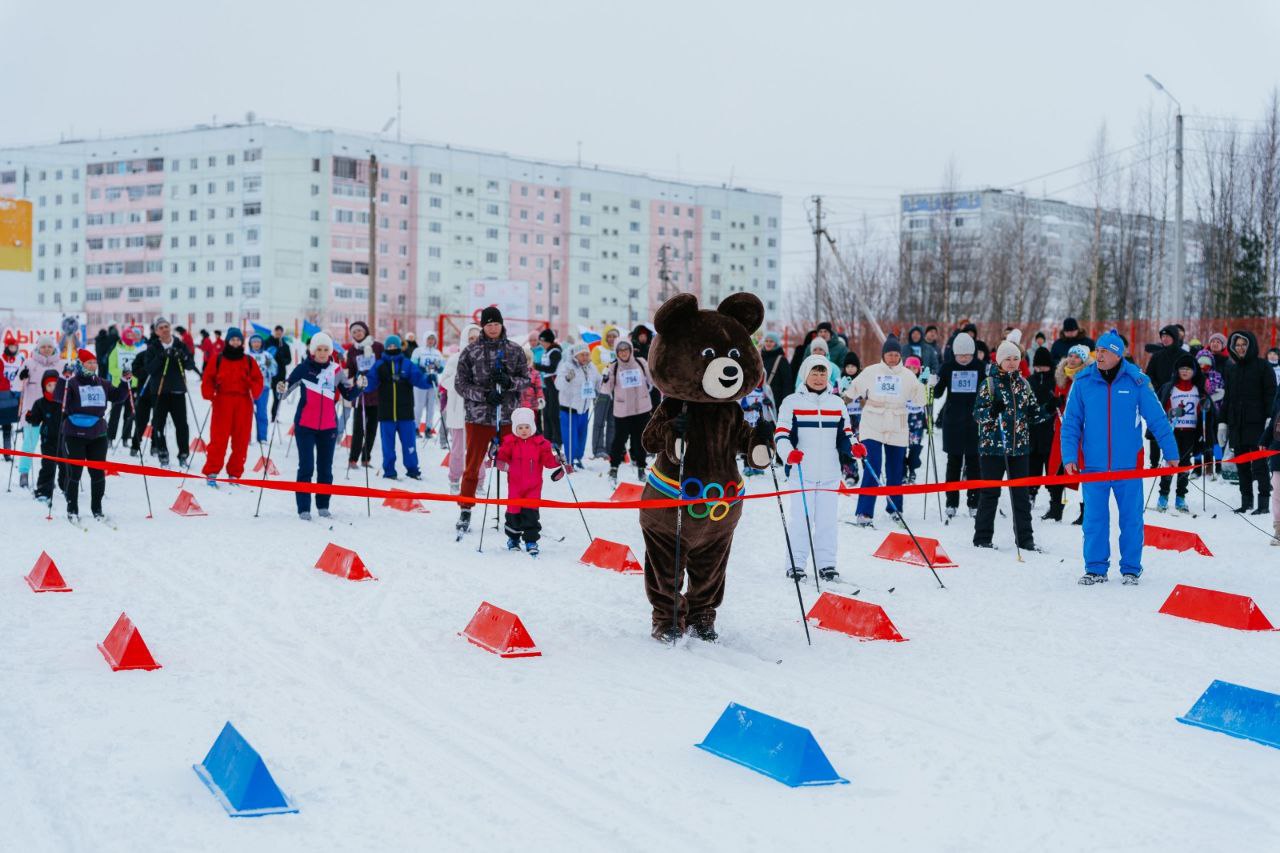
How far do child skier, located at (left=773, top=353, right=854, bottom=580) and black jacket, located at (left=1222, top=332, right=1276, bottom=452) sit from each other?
645cm

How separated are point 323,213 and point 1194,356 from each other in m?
74.7

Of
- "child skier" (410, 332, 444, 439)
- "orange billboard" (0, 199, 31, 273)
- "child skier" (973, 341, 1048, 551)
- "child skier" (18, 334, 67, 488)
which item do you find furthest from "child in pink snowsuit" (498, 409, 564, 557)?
"orange billboard" (0, 199, 31, 273)

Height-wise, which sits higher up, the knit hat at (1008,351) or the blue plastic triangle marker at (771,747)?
the knit hat at (1008,351)

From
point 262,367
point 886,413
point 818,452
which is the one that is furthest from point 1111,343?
point 262,367

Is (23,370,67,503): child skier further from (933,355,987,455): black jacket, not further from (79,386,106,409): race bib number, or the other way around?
(933,355,987,455): black jacket

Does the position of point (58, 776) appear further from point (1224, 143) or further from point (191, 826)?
point (1224, 143)

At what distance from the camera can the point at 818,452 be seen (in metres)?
9.12

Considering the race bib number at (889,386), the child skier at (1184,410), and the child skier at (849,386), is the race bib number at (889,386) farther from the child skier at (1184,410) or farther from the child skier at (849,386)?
the child skier at (1184,410)

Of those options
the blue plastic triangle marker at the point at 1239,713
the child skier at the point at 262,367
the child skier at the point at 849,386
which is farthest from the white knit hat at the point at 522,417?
the child skier at the point at 262,367

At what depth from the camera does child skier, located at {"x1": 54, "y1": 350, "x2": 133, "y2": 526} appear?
10875mm

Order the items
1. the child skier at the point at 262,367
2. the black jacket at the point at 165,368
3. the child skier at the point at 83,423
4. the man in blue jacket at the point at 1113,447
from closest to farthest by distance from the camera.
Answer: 1. the man in blue jacket at the point at 1113,447
2. the child skier at the point at 83,423
3. the black jacket at the point at 165,368
4. the child skier at the point at 262,367

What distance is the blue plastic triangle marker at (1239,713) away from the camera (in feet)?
16.1

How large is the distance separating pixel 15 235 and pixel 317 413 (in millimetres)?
34766

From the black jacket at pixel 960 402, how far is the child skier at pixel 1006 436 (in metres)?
1.51
